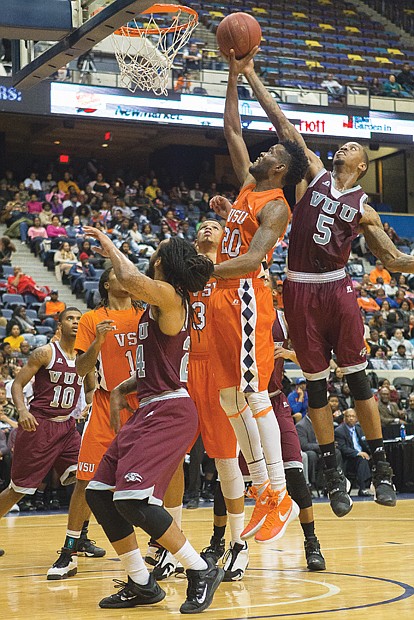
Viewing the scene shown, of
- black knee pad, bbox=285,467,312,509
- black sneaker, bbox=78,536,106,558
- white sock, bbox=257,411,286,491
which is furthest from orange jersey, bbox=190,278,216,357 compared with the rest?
black sneaker, bbox=78,536,106,558

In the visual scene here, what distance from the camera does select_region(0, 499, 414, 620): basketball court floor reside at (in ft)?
16.3

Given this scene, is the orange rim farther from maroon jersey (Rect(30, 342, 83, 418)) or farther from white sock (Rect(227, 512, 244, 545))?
white sock (Rect(227, 512, 244, 545))

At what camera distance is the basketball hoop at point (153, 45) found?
9883 mm

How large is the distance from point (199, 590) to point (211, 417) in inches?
63.1

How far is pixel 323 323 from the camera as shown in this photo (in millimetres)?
6223

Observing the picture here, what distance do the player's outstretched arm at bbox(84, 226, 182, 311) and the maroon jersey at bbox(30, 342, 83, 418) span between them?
9.30ft

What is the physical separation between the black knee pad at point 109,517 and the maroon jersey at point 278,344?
2.01 metres

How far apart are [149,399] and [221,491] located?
1.65 metres

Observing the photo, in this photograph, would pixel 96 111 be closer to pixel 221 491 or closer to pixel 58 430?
pixel 58 430

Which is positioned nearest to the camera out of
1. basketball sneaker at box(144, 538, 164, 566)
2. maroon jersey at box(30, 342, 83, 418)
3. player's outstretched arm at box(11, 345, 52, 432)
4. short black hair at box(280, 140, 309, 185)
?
short black hair at box(280, 140, 309, 185)

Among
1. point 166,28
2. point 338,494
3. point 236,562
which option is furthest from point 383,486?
point 166,28

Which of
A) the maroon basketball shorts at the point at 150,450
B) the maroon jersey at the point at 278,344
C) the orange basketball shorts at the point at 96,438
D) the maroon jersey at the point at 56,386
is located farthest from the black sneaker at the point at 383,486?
the maroon jersey at the point at 56,386

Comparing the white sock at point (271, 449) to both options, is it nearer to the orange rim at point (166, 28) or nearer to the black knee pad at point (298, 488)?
the black knee pad at point (298, 488)

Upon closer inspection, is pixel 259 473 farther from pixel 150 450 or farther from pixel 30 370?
pixel 30 370
